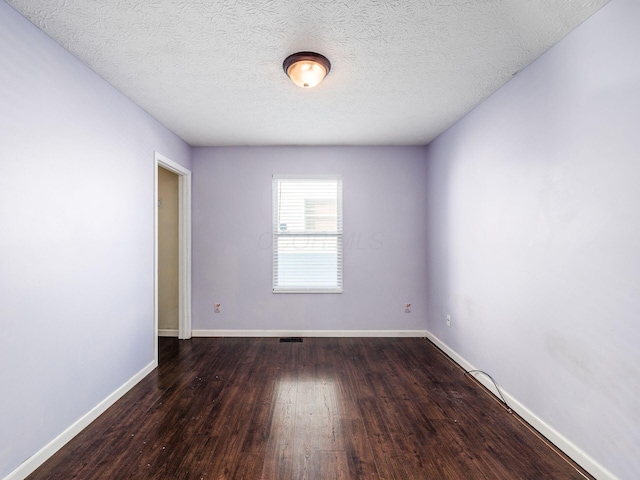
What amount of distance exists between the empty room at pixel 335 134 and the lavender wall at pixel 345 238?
53cm

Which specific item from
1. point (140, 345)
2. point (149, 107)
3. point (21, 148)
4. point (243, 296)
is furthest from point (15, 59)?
point (243, 296)

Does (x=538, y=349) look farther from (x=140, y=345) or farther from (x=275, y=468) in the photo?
(x=140, y=345)

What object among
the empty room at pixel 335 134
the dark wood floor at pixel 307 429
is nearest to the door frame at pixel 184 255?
the empty room at pixel 335 134

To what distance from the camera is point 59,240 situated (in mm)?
1922

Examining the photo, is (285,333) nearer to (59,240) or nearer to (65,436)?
(65,436)

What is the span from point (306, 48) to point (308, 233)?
7.93 feet

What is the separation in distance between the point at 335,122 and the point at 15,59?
2460mm

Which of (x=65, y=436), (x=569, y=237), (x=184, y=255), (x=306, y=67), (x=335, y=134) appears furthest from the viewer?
(x=184, y=255)

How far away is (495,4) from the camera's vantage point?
1.62m

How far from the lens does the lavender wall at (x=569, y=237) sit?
1.51 metres

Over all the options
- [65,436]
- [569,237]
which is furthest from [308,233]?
[65,436]

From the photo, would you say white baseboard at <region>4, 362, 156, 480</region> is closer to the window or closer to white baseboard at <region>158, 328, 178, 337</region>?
white baseboard at <region>158, 328, 178, 337</region>

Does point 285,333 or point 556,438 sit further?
point 285,333

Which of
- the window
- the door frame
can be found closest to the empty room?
the door frame
